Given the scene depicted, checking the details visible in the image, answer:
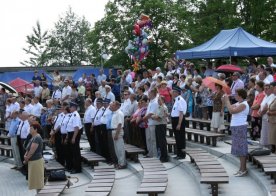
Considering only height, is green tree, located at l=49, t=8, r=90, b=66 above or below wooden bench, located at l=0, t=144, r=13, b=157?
above

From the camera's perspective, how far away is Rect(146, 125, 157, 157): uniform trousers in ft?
46.2

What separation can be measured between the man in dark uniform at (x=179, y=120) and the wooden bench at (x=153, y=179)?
44.2 inches

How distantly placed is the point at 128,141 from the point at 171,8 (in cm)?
3649

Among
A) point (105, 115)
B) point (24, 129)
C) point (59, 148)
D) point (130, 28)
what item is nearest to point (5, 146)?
point (24, 129)

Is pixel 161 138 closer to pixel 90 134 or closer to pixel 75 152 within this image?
pixel 75 152

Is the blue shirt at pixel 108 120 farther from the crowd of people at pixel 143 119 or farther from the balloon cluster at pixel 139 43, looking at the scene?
the balloon cluster at pixel 139 43

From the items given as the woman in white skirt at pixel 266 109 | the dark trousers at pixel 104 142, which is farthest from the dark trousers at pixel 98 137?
the woman in white skirt at pixel 266 109

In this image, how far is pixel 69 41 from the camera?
76.3 m

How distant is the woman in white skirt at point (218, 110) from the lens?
15211mm

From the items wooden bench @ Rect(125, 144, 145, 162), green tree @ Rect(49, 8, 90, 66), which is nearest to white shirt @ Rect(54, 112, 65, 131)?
wooden bench @ Rect(125, 144, 145, 162)

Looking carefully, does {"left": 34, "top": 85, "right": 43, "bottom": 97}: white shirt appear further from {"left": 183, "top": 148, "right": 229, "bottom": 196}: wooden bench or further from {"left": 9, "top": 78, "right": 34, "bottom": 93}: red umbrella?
{"left": 183, "top": 148, "right": 229, "bottom": 196}: wooden bench

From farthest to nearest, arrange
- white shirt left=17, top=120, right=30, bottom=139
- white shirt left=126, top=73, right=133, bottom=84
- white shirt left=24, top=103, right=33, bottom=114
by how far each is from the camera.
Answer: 1. white shirt left=126, top=73, right=133, bottom=84
2. white shirt left=24, top=103, right=33, bottom=114
3. white shirt left=17, top=120, right=30, bottom=139

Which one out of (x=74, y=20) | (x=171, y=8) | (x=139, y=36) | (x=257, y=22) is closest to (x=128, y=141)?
(x=139, y=36)

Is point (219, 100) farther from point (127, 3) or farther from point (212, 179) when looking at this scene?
point (127, 3)
